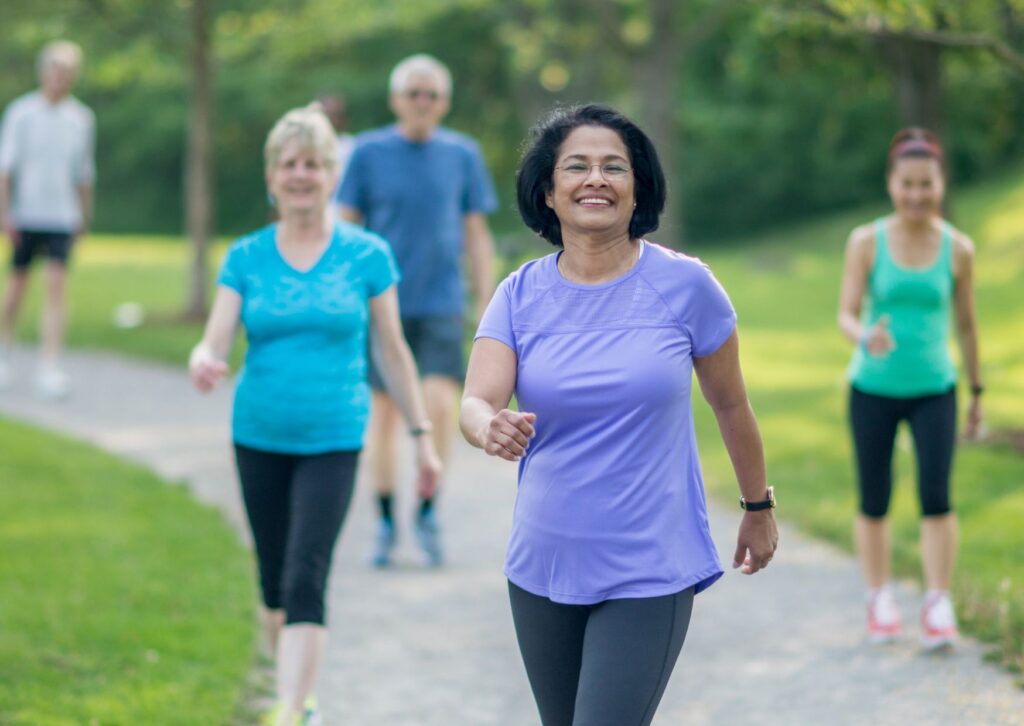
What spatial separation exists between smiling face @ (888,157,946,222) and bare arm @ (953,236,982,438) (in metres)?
0.20

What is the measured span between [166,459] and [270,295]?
221 inches

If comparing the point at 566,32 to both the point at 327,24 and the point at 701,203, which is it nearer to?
the point at 327,24

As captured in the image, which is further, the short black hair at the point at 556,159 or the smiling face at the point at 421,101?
the smiling face at the point at 421,101

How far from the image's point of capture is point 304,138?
16.3 feet

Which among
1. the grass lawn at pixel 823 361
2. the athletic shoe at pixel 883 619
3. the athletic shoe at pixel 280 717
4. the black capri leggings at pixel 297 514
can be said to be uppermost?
the black capri leggings at pixel 297 514

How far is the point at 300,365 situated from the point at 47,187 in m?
7.78

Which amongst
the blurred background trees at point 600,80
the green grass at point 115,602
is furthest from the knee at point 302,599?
the blurred background trees at point 600,80

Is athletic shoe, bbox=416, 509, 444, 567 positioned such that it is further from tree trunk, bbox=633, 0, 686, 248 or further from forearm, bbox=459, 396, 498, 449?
tree trunk, bbox=633, 0, 686, 248

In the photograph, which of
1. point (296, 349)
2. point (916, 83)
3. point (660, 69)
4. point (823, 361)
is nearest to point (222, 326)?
point (296, 349)

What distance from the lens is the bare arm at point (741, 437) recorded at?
11.4 feet

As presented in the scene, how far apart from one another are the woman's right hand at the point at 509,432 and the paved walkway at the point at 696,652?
7.54ft

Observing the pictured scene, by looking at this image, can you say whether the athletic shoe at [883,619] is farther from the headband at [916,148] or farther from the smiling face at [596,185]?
the smiling face at [596,185]

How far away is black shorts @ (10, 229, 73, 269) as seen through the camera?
1202 centimetres

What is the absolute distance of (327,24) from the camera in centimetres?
1902
